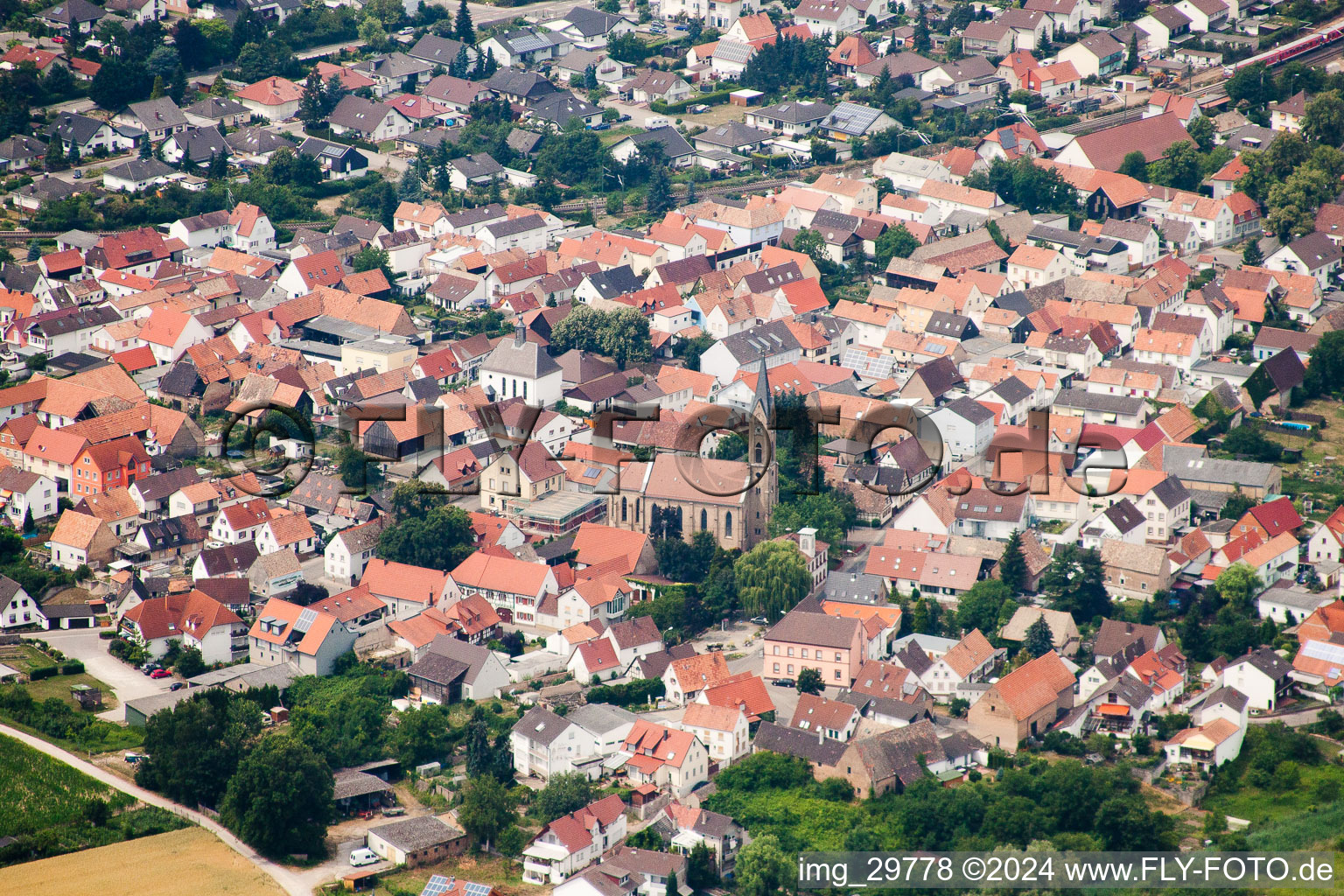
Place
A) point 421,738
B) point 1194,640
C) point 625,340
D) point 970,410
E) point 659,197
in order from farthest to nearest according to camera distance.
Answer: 1. point 659,197
2. point 625,340
3. point 970,410
4. point 1194,640
5. point 421,738

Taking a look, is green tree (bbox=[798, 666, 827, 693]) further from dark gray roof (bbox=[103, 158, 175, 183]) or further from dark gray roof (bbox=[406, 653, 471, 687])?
dark gray roof (bbox=[103, 158, 175, 183])

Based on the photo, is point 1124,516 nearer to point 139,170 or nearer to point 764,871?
point 764,871

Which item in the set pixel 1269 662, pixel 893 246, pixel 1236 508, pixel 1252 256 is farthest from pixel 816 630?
pixel 1252 256

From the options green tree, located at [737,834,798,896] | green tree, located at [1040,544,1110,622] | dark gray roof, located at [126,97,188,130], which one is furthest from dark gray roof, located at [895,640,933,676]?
dark gray roof, located at [126,97,188,130]

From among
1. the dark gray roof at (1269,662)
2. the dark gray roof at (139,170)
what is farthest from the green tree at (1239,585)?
the dark gray roof at (139,170)

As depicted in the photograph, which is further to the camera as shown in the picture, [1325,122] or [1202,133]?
[1202,133]

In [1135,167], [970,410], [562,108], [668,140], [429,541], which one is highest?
[562,108]

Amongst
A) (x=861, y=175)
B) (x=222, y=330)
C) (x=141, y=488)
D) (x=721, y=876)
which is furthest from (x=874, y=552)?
(x=861, y=175)
